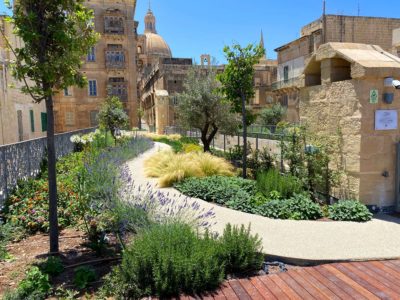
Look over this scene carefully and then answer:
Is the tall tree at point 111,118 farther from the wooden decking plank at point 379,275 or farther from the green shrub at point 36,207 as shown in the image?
the wooden decking plank at point 379,275

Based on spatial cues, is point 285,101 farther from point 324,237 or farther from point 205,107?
point 324,237

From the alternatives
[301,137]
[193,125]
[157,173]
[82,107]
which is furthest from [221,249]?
[82,107]

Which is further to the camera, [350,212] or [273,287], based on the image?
[350,212]

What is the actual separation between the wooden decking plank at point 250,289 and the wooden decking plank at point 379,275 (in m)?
1.48

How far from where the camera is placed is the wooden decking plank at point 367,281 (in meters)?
3.56

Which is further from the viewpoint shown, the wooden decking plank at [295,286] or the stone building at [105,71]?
the stone building at [105,71]

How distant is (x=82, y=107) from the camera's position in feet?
118

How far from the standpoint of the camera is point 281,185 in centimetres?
715

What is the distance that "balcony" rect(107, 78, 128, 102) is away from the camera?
3687cm

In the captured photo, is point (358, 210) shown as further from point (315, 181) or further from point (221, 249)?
point (221, 249)

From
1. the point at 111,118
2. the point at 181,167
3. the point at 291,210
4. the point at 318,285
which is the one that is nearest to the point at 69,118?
the point at 111,118

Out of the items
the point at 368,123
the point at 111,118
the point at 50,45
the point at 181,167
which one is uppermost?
the point at 50,45

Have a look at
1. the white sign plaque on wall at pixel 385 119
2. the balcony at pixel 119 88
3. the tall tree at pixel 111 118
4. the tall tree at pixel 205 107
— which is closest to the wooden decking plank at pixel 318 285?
the white sign plaque on wall at pixel 385 119

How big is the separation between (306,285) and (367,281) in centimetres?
75
